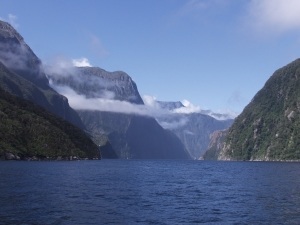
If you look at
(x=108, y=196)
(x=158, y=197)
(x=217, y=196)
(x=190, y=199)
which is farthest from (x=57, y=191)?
(x=217, y=196)

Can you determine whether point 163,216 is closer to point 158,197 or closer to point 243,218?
point 243,218

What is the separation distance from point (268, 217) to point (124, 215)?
22266 mm

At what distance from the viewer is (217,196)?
8975 cm

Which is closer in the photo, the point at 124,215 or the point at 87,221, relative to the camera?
the point at 87,221

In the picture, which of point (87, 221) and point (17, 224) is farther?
point (87, 221)

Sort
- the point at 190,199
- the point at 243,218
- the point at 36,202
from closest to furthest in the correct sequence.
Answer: the point at 243,218 → the point at 36,202 → the point at 190,199

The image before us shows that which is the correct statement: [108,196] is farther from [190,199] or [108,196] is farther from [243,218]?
[243,218]

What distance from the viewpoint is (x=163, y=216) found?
61562 mm

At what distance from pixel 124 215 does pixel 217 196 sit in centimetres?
3454

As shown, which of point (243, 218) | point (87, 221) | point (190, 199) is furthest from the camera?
point (190, 199)

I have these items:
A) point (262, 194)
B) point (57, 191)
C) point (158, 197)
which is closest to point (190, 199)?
point (158, 197)

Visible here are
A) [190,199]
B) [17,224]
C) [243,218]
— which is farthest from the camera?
[190,199]

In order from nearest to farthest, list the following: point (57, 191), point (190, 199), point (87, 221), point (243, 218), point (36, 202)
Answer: point (87, 221), point (243, 218), point (36, 202), point (190, 199), point (57, 191)

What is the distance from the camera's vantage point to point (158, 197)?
84.9 metres
